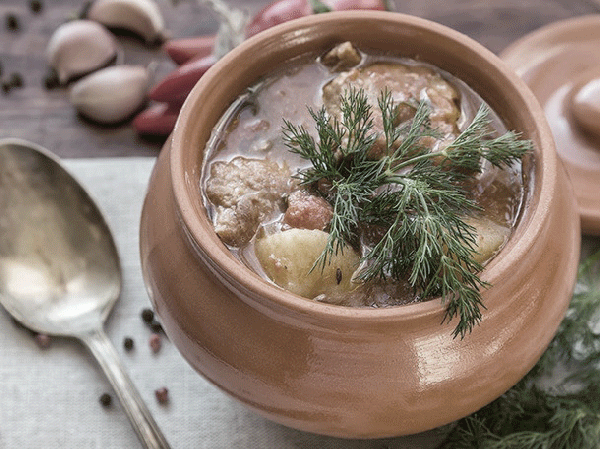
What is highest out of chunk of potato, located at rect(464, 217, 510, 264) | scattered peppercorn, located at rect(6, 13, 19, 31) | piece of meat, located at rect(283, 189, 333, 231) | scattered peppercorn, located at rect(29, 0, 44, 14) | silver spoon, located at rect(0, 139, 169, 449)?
chunk of potato, located at rect(464, 217, 510, 264)

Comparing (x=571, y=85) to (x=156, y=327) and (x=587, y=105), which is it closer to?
(x=587, y=105)

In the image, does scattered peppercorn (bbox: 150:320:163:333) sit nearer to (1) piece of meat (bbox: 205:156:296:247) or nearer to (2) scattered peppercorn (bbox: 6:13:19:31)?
(1) piece of meat (bbox: 205:156:296:247)

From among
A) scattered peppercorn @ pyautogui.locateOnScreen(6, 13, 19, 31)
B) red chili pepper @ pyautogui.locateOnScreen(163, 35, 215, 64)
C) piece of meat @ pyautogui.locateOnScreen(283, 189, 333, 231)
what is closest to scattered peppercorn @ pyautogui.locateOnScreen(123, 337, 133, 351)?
piece of meat @ pyautogui.locateOnScreen(283, 189, 333, 231)

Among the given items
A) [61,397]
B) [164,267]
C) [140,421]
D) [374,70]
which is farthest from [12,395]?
[374,70]

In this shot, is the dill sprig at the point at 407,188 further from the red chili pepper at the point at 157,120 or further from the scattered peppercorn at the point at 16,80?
the scattered peppercorn at the point at 16,80

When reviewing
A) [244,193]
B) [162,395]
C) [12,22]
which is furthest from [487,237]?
[12,22]

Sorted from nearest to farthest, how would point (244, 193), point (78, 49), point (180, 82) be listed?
point (244, 193)
point (180, 82)
point (78, 49)

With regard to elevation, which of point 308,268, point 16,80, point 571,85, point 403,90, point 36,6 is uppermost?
point 403,90
